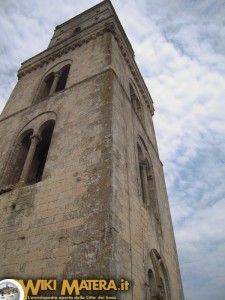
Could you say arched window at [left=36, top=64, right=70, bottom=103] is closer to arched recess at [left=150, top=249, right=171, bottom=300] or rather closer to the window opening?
the window opening

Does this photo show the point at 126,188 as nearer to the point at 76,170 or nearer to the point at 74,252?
the point at 76,170

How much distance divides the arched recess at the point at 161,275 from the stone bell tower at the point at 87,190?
3 cm

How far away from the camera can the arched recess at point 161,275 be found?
21.6 ft

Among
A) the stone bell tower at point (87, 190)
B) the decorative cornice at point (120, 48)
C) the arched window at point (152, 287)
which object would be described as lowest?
the arched window at point (152, 287)

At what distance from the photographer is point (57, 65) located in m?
12.5

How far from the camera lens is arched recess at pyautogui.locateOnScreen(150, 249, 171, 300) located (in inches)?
259

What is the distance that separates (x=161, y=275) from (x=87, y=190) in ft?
10.9

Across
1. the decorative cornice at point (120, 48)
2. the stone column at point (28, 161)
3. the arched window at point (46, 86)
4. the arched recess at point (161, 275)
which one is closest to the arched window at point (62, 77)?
the arched window at point (46, 86)

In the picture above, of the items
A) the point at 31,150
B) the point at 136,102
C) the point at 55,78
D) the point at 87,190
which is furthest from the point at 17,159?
the point at 136,102

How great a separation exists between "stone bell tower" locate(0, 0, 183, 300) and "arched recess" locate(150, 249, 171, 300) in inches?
1.0

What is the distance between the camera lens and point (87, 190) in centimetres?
563

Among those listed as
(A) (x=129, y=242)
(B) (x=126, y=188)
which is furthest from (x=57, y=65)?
(A) (x=129, y=242)

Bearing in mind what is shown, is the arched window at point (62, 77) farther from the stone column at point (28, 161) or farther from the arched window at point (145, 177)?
the arched window at point (145, 177)

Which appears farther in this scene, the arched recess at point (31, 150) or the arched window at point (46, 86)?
the arched window at point (46, 86)
